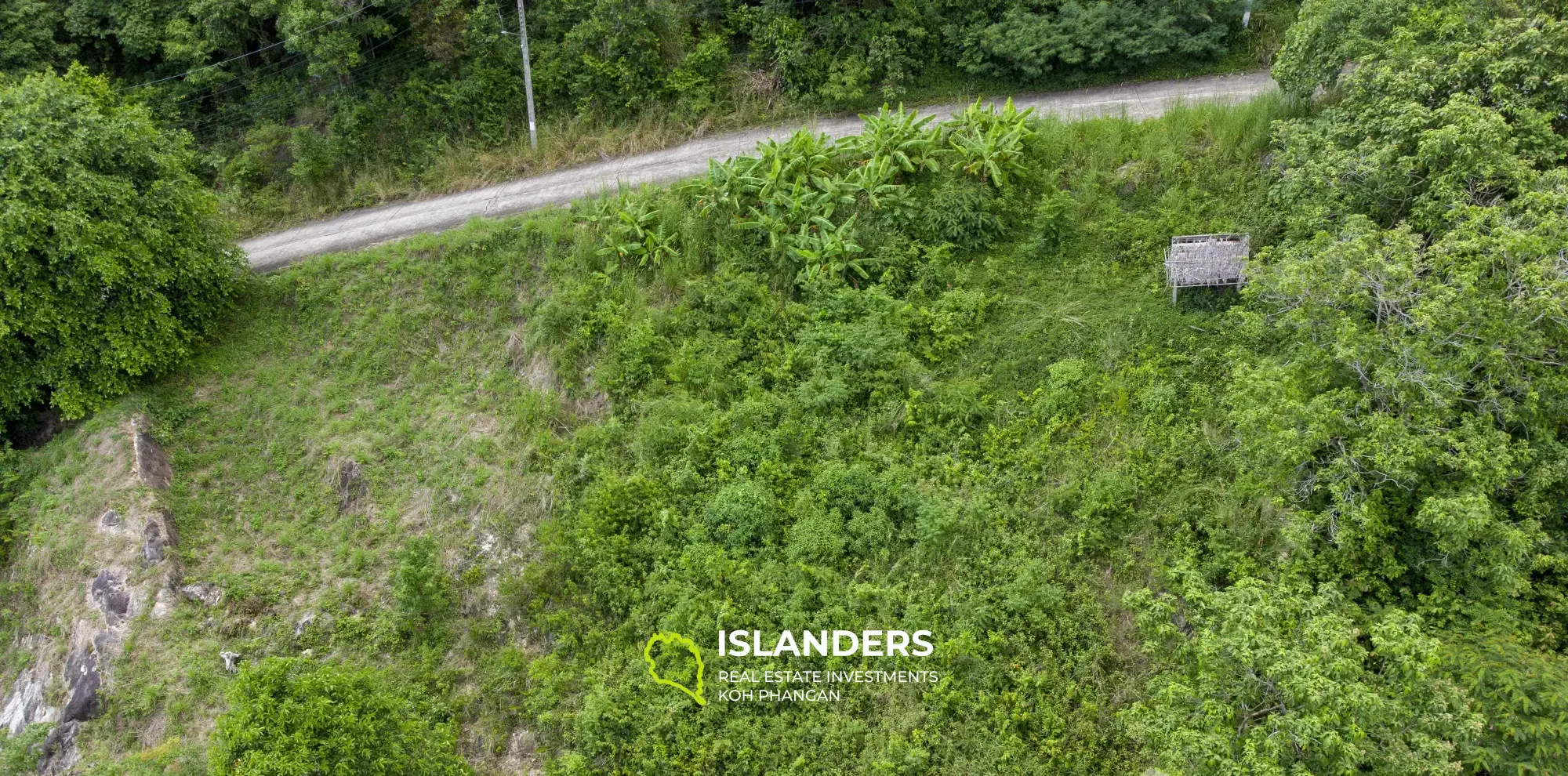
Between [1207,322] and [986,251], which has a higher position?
[986,251]

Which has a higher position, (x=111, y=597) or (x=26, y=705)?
(x=111, y=597)

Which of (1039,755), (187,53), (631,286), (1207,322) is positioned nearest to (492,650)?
(631,286)

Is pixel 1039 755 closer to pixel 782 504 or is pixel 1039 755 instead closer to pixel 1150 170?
pixel 782 504

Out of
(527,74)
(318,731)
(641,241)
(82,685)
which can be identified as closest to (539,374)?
(641,241)

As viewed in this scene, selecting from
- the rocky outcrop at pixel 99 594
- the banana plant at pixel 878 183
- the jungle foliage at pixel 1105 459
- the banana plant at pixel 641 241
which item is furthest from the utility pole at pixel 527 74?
the rocky outcrop at pixel 99 594

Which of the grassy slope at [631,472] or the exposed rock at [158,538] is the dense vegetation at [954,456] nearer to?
the grassy slope at [631,472]

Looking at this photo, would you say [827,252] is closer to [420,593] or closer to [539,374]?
[539,374]
